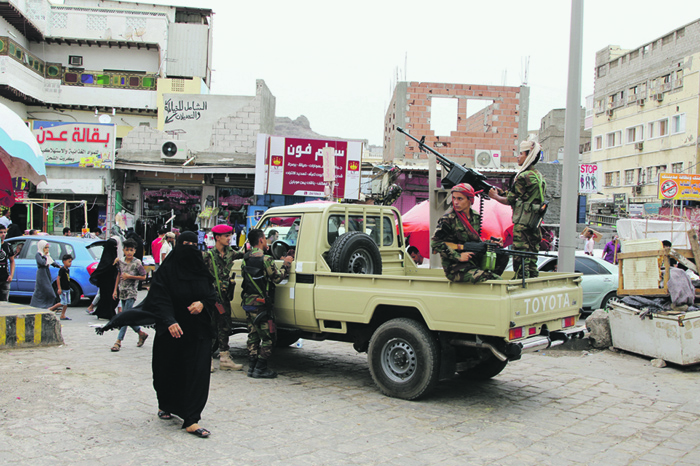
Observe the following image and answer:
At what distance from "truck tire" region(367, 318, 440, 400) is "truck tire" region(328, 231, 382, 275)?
3.03 feet

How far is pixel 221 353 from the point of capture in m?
7.04

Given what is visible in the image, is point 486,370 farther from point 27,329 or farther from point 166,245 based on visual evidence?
point 166,245

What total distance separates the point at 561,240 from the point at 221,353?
504 centimetres

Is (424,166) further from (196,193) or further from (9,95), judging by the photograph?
(9,95)

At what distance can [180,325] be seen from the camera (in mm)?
4773

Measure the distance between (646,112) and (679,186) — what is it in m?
15.4

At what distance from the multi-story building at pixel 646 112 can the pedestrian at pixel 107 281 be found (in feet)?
113

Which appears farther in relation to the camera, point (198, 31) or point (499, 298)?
point (198, 31)

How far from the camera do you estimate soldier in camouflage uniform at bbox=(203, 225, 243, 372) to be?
6.65 meters

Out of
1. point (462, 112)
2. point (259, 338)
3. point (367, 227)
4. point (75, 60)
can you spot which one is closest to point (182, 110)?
point (462, 112)

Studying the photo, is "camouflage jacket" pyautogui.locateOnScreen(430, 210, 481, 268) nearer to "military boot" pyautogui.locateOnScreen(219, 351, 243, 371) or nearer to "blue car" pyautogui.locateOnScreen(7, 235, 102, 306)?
"military boot" pyautogui.locateOnScreen(219, 351, 243, 371)

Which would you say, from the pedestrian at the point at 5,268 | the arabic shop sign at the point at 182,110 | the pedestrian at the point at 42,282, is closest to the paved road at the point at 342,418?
the pedestrian at the point at 5,268

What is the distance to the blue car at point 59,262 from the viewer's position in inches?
476

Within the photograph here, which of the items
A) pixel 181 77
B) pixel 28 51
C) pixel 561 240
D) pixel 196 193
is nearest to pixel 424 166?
pixel 196 193
